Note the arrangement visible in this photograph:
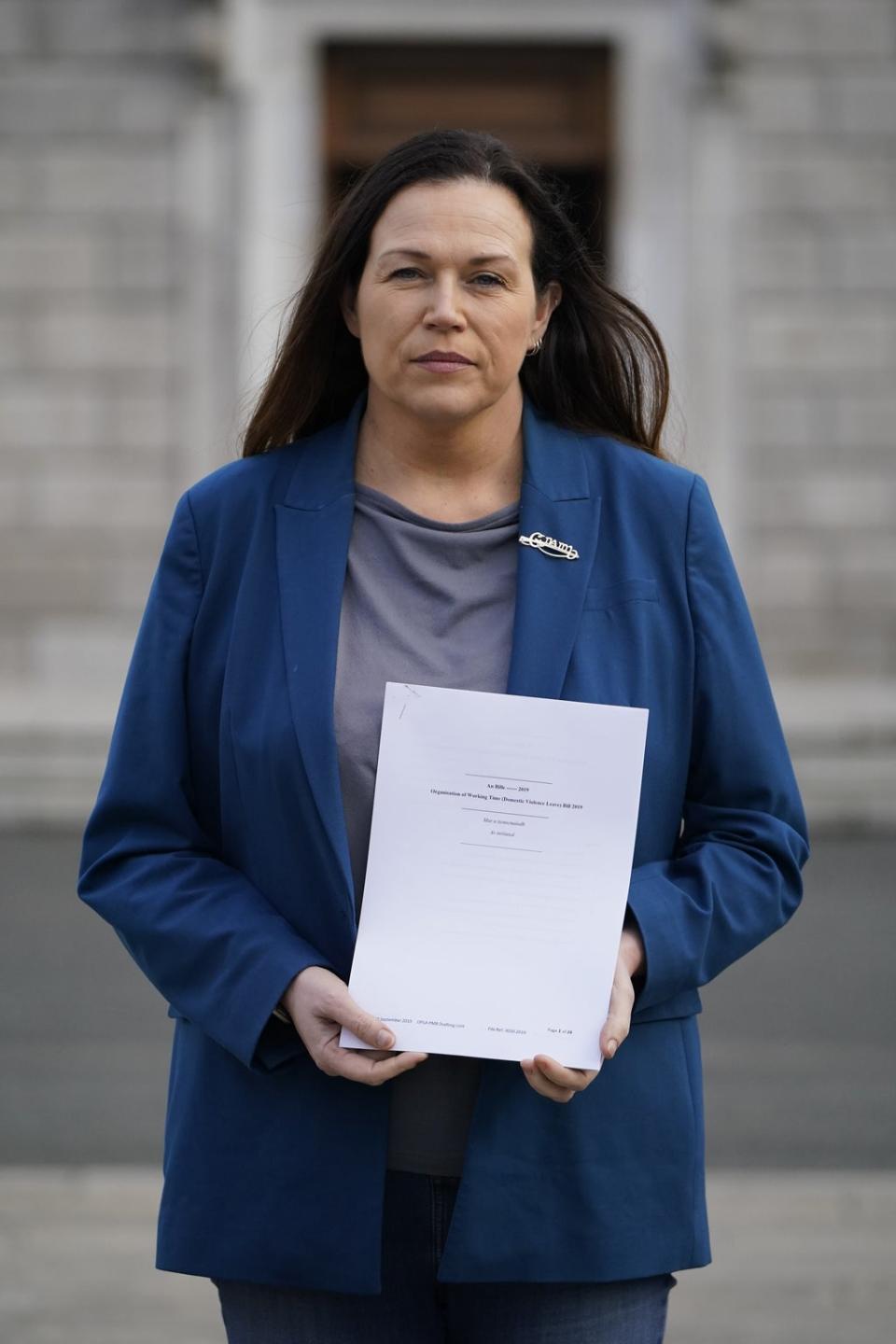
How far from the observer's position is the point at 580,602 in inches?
81.4

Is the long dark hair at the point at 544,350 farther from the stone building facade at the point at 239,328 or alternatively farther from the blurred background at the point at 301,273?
the stone building facade at the point at 239,328

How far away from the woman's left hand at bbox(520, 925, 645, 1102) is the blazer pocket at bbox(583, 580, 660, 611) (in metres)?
0.38

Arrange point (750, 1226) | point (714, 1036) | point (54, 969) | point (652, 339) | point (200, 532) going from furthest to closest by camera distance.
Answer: point (54, 969)
point (714, 1036)
point (750, 1226)
point (652, 339)
point (200, 532)

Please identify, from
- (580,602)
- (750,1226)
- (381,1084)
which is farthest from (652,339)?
(750,1226)

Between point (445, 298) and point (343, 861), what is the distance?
0.60m

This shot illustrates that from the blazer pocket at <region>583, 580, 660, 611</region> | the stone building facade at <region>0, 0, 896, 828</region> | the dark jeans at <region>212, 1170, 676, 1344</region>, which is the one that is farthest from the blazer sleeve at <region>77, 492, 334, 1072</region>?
the stone building facade at <region>0, 0, 896, 828</region>

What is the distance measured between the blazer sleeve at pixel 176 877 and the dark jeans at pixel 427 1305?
22cm

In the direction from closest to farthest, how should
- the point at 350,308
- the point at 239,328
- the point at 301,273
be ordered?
the point at 350,308
the point at 301,273
the point at 239,328

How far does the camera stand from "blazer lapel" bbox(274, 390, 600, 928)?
1999 millimetres

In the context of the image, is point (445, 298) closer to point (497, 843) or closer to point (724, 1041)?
point (497, 843)

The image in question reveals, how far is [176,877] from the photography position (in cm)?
206

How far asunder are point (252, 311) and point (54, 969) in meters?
4.00

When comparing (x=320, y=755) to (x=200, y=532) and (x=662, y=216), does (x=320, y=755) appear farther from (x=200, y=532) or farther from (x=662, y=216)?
(x=662, y=216)

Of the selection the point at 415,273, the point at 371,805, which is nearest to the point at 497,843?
the point at 371,805
